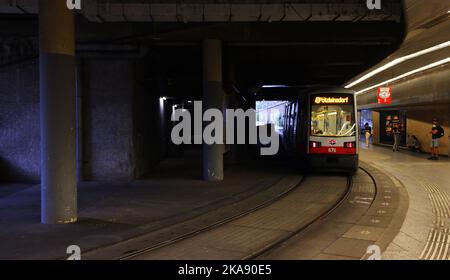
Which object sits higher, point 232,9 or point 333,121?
point 232,9

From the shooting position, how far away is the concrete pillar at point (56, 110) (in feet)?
24.9

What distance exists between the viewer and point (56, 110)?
7695 millimetres

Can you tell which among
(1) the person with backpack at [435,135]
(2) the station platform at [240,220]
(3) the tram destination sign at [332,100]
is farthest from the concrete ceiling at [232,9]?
(1) the person with backpack at [435,135]

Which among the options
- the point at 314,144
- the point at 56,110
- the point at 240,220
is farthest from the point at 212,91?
the point at 56,110

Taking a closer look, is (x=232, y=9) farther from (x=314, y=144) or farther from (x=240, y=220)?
(x=314, y=144)

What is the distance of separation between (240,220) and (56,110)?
3.84 m

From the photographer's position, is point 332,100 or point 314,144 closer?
point 314,144

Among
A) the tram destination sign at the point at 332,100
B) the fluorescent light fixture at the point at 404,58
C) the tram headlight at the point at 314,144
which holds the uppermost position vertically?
the fluorescent light fixture at the point at 404,58

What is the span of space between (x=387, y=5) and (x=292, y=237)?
6812 mm

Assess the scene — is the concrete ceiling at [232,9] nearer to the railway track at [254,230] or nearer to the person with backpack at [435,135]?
the railway track at [254,230]

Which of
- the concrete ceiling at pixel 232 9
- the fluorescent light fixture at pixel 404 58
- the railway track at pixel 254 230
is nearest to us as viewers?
the railway track at pixel 254 230

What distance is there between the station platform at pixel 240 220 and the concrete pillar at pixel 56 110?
19.7 inches

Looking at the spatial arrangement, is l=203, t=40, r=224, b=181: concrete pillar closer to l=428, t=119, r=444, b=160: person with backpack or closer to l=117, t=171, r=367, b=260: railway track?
l=117, t=171, r=367, b=260: railway track

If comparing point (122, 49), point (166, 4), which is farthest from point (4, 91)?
point (166, 4)
